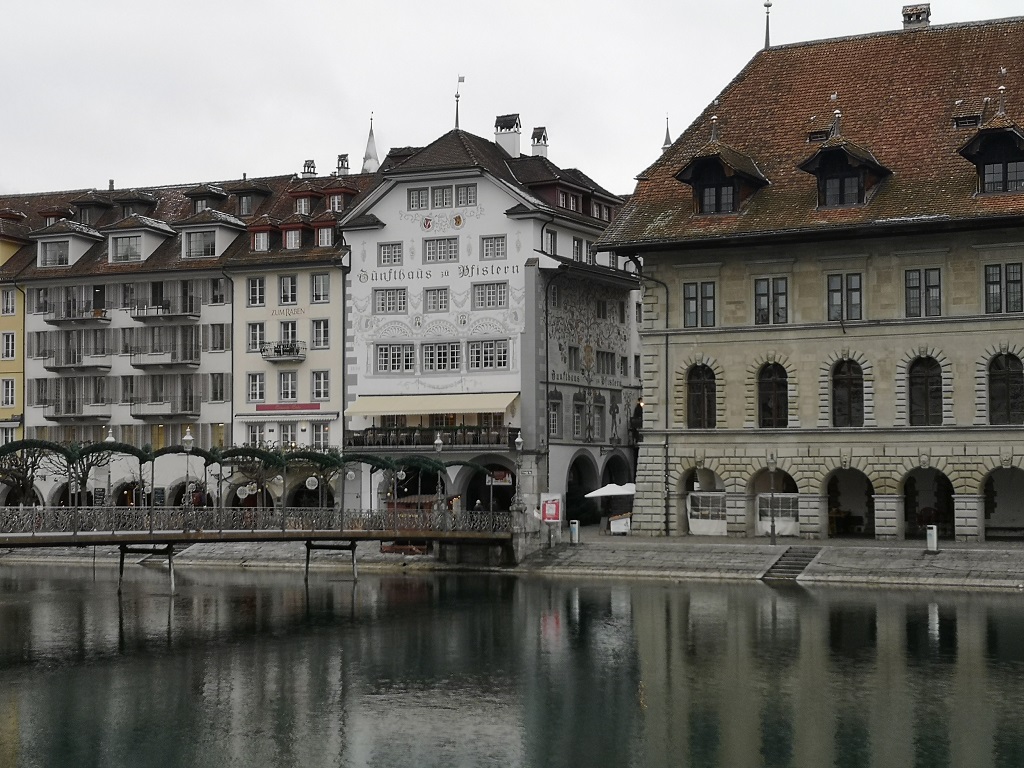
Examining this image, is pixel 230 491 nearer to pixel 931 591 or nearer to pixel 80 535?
pixel 80 535

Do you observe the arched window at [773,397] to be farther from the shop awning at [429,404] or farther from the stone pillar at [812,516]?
the shop awning at [429,404]

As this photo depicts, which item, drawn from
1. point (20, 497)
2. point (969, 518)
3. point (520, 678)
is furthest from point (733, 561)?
point (20, 497)

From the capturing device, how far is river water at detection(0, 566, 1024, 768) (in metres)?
30.5

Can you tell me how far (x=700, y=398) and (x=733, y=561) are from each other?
8.23m

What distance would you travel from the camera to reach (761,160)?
6494 cm

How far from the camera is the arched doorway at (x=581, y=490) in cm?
7488

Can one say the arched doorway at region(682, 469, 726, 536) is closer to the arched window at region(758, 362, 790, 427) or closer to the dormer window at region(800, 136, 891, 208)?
the arched window at region(758, 362, 790, 427)

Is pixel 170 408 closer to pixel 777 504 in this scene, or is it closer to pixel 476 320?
pixel 476 320

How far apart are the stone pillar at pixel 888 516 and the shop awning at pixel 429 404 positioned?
56.4ft

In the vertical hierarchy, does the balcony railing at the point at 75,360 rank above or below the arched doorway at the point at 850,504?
above

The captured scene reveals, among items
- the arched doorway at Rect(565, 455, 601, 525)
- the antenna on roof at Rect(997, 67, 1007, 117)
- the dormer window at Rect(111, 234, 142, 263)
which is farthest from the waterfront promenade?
the dormer window at Rect(111, 234, 142, 263)

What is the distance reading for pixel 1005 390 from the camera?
194 ft

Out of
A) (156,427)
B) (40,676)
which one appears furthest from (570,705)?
(156,427)

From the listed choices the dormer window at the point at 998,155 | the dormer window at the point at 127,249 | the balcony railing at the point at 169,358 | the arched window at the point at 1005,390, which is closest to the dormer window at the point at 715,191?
the dormer window at the point at 998,155
